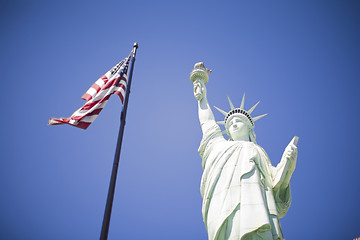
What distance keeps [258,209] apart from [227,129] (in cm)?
396

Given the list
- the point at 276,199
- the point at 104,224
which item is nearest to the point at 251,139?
the point at 276,199

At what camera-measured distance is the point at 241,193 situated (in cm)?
807

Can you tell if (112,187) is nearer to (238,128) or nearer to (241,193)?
(241,193)

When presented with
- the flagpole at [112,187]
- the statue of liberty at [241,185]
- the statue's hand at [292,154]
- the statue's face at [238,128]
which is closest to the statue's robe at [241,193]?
the statue of liberty at [241,185]

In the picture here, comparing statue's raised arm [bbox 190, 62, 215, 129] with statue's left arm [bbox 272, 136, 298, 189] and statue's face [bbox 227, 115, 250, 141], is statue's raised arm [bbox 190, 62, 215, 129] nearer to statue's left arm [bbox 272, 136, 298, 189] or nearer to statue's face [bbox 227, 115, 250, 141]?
statue's face [bbox 227, 115, 250, 141]

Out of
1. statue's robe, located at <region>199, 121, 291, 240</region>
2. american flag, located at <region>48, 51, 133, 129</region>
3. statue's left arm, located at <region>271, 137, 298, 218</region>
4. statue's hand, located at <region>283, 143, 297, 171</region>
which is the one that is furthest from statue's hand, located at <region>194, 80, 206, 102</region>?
statue's hand, located at <region>283, 143, 297, 171</region>

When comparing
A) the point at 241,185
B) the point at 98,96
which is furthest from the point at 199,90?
the point at 241,185

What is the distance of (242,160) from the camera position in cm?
891

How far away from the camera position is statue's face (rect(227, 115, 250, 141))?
411 inches

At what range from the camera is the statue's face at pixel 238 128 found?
10438 mm

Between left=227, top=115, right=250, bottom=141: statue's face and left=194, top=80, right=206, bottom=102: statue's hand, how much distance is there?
1.59 metres

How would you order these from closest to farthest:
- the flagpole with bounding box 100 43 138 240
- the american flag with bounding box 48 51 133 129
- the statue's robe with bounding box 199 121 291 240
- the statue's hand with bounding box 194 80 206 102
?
the flagpole with bounding box 100 43 138 240 → the statue's robe with bounding box 199 121 291 240 → the american flag with bounding box 48 51 133 129 → the statue's hand with bounding box 194 80 206 102

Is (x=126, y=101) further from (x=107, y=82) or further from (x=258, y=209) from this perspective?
(x=258, y=209)

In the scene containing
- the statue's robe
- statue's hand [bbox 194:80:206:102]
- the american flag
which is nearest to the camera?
the statue's robe
